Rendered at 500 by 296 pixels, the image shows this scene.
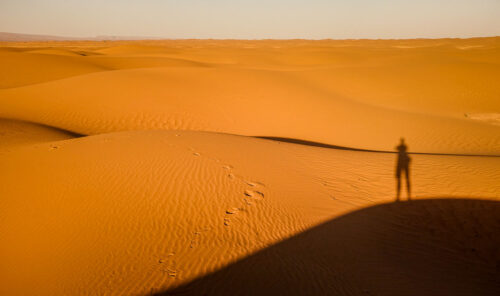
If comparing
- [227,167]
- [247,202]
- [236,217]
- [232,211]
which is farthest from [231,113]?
[236,217]

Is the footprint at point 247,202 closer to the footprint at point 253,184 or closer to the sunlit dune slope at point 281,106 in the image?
the footprint at point 253,184

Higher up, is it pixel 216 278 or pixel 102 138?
pixel 102 138

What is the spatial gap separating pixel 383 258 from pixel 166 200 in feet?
10.9

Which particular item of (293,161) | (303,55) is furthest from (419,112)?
(303,55)

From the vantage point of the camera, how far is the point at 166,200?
446 cm

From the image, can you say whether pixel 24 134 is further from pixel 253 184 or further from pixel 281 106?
pixel 281 106

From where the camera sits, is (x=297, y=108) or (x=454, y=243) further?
(x=297, y=108)

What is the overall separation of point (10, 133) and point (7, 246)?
19.4 feet

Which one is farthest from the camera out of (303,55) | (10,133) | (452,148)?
(303,55)

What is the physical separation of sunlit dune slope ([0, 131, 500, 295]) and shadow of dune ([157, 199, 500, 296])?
0.37ft

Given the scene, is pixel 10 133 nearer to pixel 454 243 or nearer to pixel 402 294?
pixel 402 294

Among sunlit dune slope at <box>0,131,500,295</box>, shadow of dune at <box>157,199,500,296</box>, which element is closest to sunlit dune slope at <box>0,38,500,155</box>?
sunlit dune slope at <box>0,131,500,295</box>

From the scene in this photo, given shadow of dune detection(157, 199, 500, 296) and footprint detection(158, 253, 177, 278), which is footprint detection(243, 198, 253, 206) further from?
footprint detection(158, 253, 177, 278)

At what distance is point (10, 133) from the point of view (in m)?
7.91
